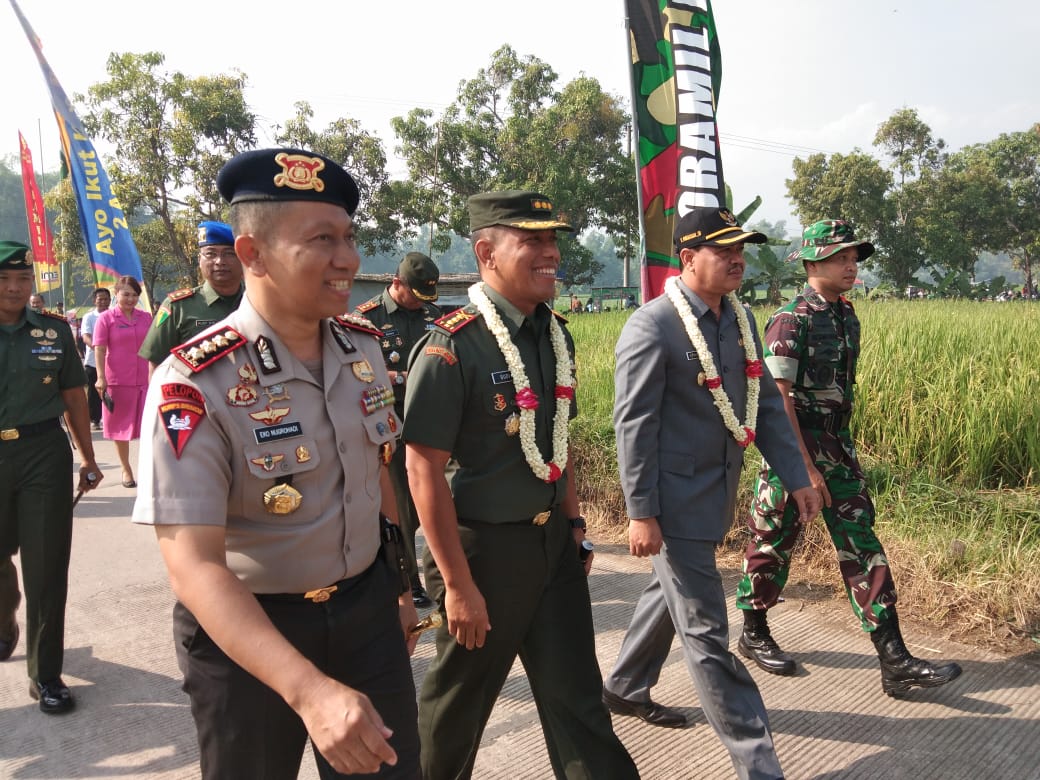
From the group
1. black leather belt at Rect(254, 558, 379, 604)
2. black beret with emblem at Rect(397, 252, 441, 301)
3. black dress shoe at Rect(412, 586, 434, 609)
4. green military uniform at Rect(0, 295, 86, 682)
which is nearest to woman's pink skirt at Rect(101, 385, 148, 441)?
black beret with emblem at Rect(397, 252, 441, 301)

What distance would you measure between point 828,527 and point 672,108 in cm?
313

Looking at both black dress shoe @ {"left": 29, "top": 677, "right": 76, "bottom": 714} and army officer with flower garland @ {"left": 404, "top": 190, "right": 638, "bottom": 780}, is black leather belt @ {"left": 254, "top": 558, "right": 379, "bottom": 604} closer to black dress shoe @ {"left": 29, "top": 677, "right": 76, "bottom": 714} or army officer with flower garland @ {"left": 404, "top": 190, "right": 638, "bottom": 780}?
army officer with flower garland @ {"left": 404, "top": 190, "right": 638, "bottom": 780}

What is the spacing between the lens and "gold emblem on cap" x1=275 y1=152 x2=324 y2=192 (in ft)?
5.35

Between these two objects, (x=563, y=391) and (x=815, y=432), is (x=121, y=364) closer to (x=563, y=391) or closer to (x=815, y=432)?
(x=563, y=391)

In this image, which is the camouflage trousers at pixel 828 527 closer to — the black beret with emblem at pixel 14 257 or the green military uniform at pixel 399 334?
the green military uniform at pixel 399 334

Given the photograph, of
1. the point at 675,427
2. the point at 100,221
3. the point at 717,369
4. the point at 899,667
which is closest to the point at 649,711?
the point at 899,667

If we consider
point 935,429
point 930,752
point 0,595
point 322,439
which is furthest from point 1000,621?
point 0,595

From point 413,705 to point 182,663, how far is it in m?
0.54

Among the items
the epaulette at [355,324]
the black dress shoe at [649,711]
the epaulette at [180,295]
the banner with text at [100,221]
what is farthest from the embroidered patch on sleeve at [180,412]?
the banner with text at [100,221]

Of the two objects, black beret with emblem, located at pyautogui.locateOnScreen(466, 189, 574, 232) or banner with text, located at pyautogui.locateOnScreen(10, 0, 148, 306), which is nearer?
black beret with emblem, located at pyautogui.locateOnScreen(466, 189, 574, 232)

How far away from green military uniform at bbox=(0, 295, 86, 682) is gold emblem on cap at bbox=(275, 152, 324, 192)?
94.1 inches

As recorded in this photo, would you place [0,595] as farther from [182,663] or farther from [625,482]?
[625,482]

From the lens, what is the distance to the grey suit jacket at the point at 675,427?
263 cm

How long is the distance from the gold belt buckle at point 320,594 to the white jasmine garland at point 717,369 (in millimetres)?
1548
